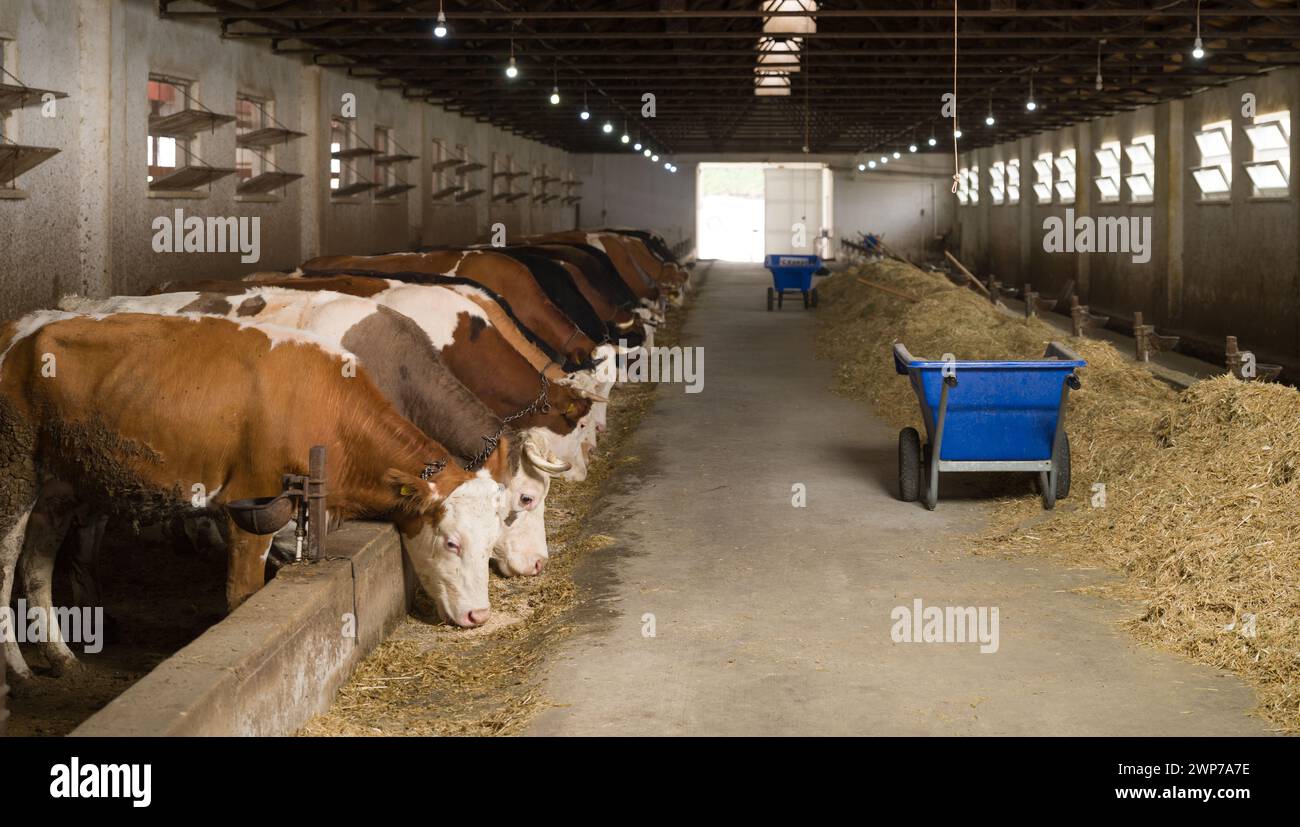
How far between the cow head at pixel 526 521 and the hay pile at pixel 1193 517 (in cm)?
243

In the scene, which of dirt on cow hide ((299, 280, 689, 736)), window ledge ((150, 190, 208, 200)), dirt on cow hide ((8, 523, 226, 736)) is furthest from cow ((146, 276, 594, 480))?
window ledge ((150, 190, 208, 200))

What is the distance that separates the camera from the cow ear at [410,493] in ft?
20.3

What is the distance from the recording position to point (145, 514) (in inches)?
244

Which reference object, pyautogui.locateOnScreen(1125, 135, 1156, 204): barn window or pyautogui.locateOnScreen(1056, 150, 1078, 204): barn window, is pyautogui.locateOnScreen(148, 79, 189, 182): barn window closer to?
pyautogui.locateOnScreen(1125, 135, 1156, 204): barn window

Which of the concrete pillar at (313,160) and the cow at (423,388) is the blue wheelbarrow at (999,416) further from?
the concrete pillar at (313,160)

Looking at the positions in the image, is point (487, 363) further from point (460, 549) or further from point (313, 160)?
point (313, 160)

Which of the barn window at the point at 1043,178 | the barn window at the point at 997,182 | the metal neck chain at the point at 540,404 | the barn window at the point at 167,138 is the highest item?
the barn window at the point at 997,182

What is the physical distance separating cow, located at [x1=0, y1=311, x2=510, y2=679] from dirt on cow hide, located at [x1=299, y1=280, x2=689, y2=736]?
0.22 metres

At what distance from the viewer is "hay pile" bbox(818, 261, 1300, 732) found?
19.0ft

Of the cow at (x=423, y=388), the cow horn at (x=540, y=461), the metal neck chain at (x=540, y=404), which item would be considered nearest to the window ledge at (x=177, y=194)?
the cow at (x=423, y=388)

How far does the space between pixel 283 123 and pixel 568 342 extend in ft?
22.3

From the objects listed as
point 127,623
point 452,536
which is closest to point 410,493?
point 452,536
